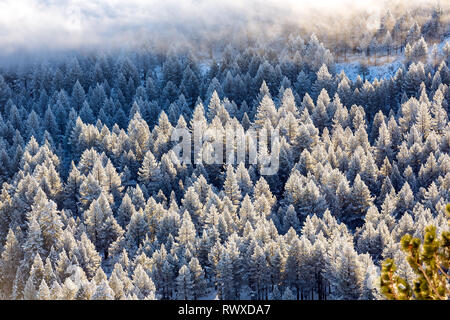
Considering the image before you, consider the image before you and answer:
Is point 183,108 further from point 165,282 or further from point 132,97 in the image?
point 165,282

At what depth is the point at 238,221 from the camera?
223 ft

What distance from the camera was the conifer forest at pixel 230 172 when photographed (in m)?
58.7

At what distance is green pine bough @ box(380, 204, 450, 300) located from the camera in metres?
16.5

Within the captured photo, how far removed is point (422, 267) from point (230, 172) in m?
60.6

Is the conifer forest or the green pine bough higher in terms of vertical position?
the conifer forest

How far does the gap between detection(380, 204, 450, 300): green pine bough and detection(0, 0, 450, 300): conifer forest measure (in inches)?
10.4

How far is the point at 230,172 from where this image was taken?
77.2 meters

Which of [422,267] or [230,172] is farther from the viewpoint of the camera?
[230,172]

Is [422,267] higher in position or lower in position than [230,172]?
lower

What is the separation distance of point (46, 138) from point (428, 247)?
89.5 metres

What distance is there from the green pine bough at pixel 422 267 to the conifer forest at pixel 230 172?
0.86ft

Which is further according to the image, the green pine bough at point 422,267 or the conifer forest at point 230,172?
the conifer forest at point 230,172

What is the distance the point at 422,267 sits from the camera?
1698cm
